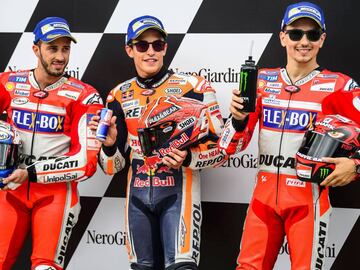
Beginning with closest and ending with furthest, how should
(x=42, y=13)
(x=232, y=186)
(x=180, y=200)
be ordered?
1. (x=180, y=200)
2. (x=232, y=186)
3. (x=42, y=13)

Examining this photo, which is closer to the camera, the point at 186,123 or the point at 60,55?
the point at 186,123

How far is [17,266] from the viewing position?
5.14 metres

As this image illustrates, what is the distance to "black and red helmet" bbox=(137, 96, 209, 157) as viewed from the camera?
3.94 m

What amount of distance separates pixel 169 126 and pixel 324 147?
0.83 meters

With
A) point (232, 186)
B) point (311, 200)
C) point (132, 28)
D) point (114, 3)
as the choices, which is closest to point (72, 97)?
point (132, 28)

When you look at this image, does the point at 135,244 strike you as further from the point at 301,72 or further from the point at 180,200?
the point at 301,72

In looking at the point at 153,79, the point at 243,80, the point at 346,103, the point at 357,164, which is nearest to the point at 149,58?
the point at 153,79

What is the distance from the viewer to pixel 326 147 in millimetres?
3705

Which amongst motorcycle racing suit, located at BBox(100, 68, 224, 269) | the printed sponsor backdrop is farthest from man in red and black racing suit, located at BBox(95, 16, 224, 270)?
the printed sponsor backdrop

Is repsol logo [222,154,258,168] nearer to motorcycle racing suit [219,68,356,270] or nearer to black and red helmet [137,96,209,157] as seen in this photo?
motorcycle racing suit [219,68,356,270]

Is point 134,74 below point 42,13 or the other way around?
below

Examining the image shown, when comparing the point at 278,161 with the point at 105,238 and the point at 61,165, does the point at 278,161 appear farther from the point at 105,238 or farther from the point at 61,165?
the point at 105,238

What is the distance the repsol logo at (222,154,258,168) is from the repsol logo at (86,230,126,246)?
88cm

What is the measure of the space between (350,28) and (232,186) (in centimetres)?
124
